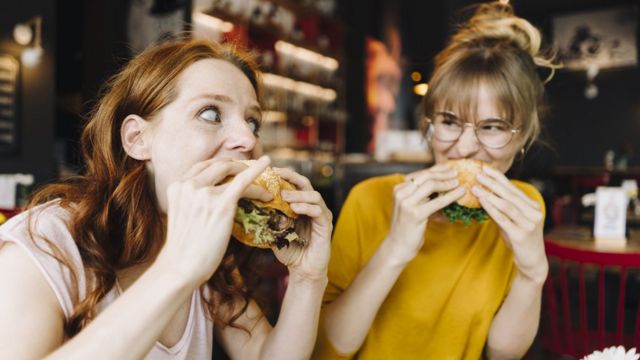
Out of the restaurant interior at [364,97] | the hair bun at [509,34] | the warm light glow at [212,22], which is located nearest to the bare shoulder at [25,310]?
the restaurant interior at [364,97]

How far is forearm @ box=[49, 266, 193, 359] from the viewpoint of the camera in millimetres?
814

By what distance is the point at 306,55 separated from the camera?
8.94 metres

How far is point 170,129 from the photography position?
3.90 feet

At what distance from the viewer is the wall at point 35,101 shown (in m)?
5.55

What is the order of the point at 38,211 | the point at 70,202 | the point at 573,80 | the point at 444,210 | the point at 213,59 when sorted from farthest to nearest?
the point at 573,80 → the point at 444,210 → the point at 213,59 → the point at 70,202 → the point at 38,211

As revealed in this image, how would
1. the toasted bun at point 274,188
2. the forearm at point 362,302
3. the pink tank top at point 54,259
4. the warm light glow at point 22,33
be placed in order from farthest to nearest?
the warm light glow at point 22,33 < the forearm at point 362,302 < the toasted bun at point 274,188 < the pink tank top at point 54,259

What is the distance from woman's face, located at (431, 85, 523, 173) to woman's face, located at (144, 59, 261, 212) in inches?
32.7

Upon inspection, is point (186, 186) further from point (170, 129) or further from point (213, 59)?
point (213, 59)

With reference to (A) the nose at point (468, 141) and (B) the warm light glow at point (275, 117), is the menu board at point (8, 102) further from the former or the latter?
(A) the nose at point (468, 141)

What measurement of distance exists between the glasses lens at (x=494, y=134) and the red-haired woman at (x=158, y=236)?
761 millimetres

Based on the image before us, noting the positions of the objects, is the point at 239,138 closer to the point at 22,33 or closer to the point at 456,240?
the point at 456,240

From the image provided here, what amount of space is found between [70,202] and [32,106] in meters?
5.39

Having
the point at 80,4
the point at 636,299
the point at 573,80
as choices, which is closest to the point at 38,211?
the point at 636,299

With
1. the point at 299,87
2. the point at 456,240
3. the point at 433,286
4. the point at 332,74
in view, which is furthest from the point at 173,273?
the point at 332,74
